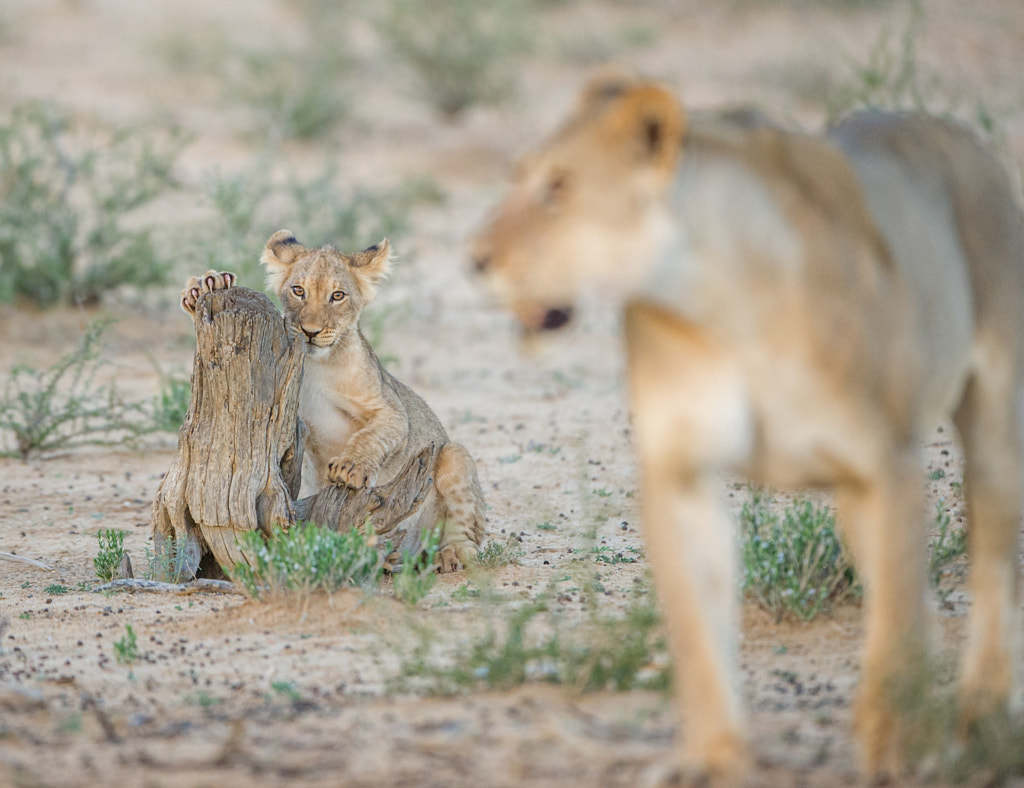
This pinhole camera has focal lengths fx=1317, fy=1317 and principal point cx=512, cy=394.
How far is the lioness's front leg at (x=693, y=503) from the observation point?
9.76 feet

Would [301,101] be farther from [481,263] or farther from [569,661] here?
[481,263]

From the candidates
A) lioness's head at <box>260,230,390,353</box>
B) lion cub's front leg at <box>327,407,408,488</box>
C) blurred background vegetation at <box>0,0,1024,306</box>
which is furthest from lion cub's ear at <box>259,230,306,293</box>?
blurred background vegetation at <box>0,0,1024,306</box>

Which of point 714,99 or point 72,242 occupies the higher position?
point 714,99

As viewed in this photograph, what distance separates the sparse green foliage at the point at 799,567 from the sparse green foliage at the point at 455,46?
60.5 ft

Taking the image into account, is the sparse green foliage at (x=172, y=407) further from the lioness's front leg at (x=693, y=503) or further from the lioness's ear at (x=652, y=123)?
the lioness's ear at (x=652, y=123)

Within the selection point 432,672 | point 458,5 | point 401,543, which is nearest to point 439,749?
point 432,672

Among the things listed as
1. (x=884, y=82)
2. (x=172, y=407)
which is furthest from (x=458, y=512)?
(x=884, y=82)

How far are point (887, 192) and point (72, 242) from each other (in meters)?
10.1

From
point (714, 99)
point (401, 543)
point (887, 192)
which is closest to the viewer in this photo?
point (887, 192)

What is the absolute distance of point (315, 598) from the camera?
18.0 feet

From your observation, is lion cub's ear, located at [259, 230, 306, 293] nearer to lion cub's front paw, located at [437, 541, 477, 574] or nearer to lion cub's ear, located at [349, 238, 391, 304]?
Answer: lion cub's ear, located at [349, 238, 391, 304]

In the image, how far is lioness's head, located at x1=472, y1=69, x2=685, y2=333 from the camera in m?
2.86

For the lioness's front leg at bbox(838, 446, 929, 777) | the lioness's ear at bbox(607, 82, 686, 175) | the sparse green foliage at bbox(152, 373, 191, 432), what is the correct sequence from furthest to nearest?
1. the sparse green foliage at bbox(152, 373, 191, 432)
2. the lioness's front leg at bbox(838, 446, 929, 777)
3. the lioness's ear at bbox(607, 82, 686, 175)

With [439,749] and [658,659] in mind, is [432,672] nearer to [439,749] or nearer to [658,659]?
[439,749]
